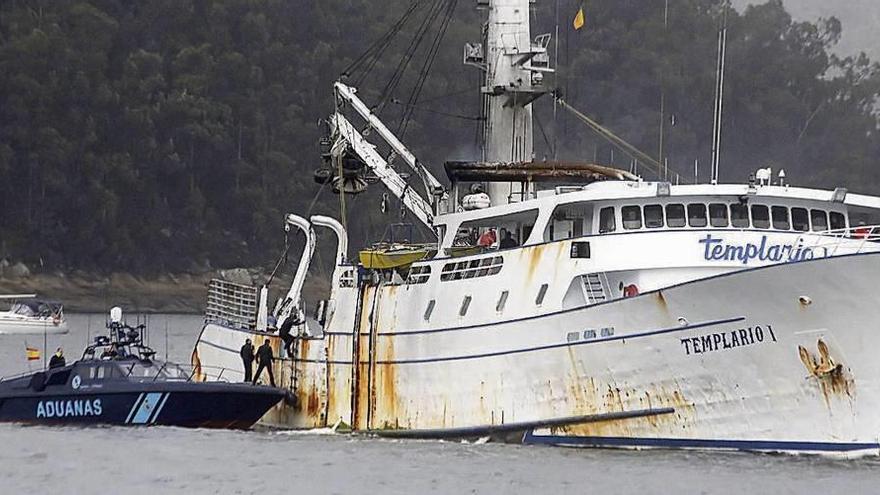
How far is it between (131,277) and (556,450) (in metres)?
90.1

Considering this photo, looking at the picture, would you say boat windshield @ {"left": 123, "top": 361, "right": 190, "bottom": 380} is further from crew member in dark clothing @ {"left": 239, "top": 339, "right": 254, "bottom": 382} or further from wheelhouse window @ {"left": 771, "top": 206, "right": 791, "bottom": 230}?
wheelhouse window @ {"left": 771, "top": 206, "right": 791, "bottom": 230}

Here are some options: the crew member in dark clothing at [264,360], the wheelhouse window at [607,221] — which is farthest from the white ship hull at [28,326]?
the wheelhouse window at [607,221]

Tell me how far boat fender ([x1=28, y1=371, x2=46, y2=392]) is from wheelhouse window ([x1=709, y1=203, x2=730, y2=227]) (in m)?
14.9

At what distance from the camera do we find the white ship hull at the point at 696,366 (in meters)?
29.8

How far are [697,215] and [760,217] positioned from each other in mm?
1081

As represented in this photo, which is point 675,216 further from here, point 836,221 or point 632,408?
point 632,408

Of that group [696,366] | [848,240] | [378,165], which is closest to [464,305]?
[696,366]

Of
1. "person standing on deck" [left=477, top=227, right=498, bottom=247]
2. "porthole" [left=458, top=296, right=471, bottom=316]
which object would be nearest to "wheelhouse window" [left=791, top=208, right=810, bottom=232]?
"porthole" [left=458, top=296, right=471, bottom=316]

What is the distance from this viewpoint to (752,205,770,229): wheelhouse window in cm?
3234

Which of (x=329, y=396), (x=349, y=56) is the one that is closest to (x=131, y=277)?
(x=349, y=56)

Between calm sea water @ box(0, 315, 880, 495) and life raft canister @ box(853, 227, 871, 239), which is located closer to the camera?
calm sea water @ box(0, 315, 880, 495)

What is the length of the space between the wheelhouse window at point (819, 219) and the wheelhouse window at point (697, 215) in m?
1.93

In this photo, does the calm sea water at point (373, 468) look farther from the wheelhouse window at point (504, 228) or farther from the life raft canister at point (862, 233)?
the wheelhouse window at point (504, 228)

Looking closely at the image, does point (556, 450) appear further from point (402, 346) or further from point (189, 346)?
point (189, 346)
